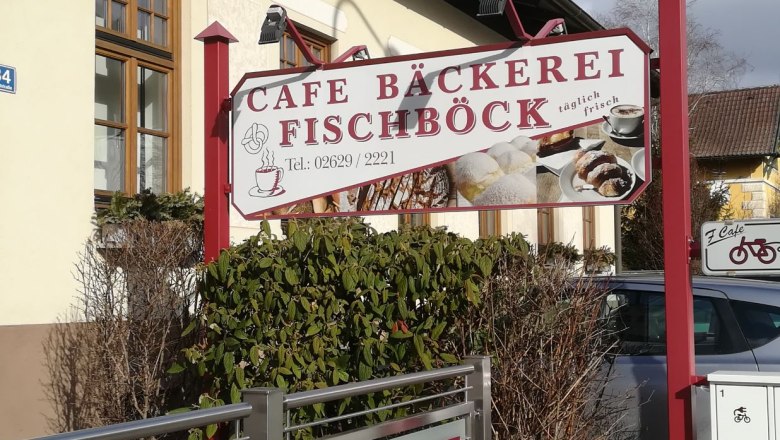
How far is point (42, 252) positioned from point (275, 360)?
2581 millimetres

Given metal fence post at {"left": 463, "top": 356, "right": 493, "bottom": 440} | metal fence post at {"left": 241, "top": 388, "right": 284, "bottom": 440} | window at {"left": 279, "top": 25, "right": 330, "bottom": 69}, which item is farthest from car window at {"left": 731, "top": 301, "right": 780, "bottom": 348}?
window at {"left": 279, "top": 25, "right": 330, "bottom": 69}

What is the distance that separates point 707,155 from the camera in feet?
134

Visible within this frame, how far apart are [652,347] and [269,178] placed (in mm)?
2776

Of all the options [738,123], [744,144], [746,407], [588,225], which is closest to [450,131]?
[746,407]

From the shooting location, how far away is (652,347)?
6.64 meters

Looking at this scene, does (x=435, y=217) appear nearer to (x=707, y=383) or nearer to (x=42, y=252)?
(x=42, y=252)

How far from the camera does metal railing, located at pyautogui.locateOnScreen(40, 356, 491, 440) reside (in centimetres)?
280

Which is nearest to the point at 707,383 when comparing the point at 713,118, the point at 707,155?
the point at 707,155

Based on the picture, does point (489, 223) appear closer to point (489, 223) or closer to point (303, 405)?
point (489, 223)

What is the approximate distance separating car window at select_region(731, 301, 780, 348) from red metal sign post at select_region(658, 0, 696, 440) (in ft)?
4.38

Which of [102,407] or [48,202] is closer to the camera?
[102,407]

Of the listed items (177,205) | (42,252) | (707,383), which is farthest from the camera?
(177,205)

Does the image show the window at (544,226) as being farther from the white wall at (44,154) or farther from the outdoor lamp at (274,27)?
the outdoor lamp at (274,27)

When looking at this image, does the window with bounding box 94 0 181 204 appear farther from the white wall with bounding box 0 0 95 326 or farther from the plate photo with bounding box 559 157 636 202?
the plate photo with bounding box 559 157 636 202
